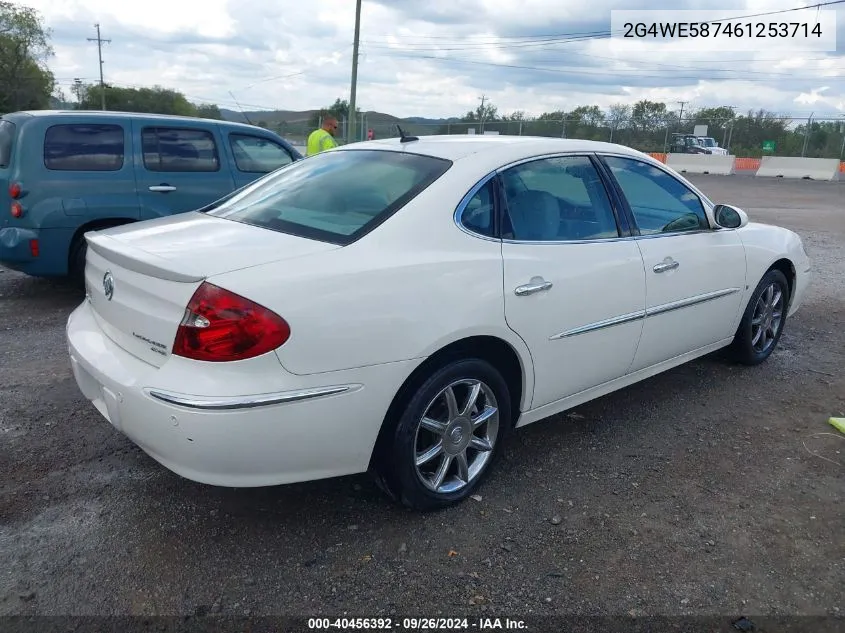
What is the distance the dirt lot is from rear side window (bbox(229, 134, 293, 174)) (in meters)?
3.62

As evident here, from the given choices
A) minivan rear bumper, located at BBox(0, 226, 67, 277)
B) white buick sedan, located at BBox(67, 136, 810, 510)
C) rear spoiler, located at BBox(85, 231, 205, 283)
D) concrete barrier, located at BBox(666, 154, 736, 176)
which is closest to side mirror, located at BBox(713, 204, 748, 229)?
white buick sedan, located at BBox(67, 136, 810, 510)

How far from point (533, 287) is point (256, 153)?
16.7 ft

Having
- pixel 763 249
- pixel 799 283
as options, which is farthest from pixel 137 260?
pixel 799 283

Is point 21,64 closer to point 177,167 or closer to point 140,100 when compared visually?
point 140,100

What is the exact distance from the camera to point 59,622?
2.26 m

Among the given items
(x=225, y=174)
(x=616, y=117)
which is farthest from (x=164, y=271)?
(x=616, y=117)

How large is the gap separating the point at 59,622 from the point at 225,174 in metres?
5.35

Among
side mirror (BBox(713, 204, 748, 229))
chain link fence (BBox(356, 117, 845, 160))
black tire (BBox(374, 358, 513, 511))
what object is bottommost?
black tire (BBox(374, 358, 513, 511))

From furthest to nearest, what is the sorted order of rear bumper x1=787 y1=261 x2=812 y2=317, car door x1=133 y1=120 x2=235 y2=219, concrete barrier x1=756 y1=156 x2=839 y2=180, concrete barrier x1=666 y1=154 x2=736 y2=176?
concrete barrier x1=666 y1=154 x2=736 y2=176
concrete barrier x1=756 y1=156 x2=839 y2=180
car door x1=133 y1=120 x2=235 y2=219
rear bumper x1=787 y1=261 x2=812 y2=317

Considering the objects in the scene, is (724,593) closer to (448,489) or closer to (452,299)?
(448,489)

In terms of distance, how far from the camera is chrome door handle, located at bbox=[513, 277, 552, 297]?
117 inches

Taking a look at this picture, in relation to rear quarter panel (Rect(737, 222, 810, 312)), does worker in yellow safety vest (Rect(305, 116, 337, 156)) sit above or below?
above

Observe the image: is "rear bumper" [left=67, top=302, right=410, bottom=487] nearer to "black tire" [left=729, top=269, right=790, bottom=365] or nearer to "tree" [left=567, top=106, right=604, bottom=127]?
"black tire" [left=729, top=269, right=790, bottom=365]

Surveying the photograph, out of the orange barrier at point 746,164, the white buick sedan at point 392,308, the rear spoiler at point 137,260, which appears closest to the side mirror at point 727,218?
the white buick sedan at point 392,308
